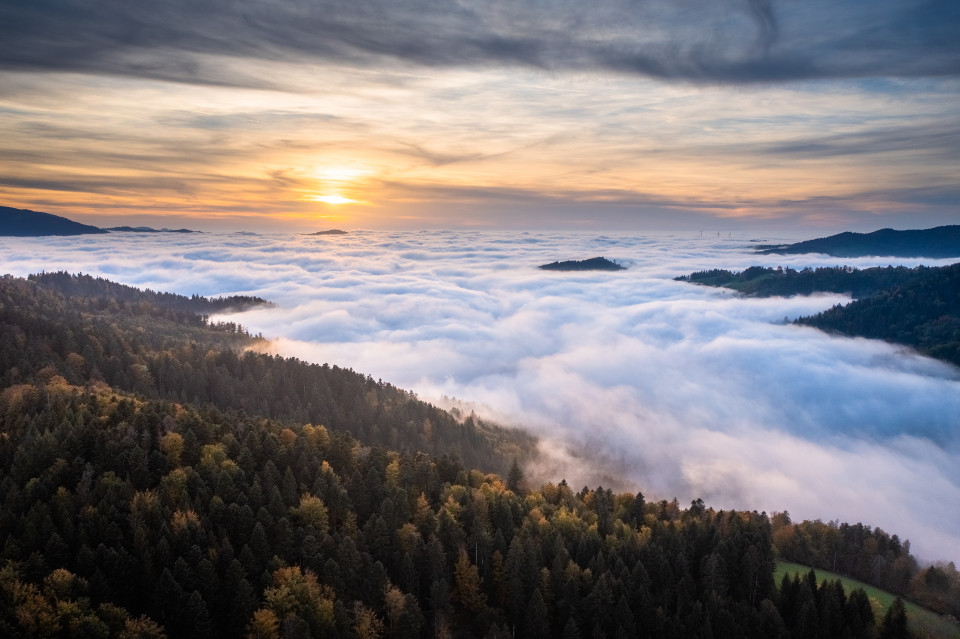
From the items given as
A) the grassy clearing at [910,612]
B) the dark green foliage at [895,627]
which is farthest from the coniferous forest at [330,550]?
the grassy clearing at [910,612]

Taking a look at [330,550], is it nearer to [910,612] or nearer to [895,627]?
[895,627]

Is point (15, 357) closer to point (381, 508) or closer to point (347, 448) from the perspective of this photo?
point (347, 448)

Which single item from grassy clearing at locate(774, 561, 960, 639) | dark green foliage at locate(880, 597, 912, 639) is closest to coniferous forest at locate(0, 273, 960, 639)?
dark green foliage at locate(880, 597, 912, 639)

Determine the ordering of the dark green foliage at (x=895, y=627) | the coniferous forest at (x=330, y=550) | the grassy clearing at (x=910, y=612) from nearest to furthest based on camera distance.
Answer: the coniferous forest at (x=330, y=550) → the dark green foliage at (x=895, y=627) → the grassy clearing at (x=910, y=612)

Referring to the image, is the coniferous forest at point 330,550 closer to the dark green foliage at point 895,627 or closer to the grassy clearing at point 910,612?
the dark green foliage at point 895,627

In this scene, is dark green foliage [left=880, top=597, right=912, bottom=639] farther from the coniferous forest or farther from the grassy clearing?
the grassy clearing
